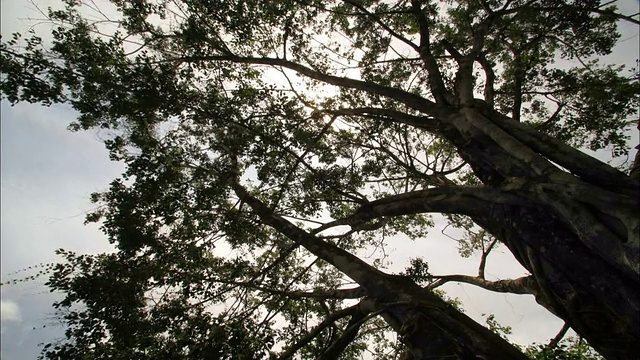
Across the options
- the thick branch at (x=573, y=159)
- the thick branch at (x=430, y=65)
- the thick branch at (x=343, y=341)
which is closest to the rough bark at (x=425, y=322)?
the thick branch at (x=343, y=341)

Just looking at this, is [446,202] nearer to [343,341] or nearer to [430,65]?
[343,341]

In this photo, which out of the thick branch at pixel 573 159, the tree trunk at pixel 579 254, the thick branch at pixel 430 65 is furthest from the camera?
the thick branch at pixel 430 65

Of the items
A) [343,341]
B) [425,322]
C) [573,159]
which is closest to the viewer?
[425,322]

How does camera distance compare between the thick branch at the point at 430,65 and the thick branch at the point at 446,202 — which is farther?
the thick branch at the point at 430,65

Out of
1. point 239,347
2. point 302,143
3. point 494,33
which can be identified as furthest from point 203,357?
point 494,33

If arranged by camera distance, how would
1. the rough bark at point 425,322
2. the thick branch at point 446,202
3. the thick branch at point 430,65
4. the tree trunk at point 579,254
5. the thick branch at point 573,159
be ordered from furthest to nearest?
1. the thick branch at point 430,65
2. the thick branch at point 446,202
3. the thick branch at point 573,159
4. the rough bark at point 425,322
5. the tree trunk at point 579,254

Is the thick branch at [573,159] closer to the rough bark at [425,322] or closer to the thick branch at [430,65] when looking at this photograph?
the thick branch at [430,65]

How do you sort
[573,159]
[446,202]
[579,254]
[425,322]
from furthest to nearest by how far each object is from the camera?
[446,202], [573,159], [425,322], [579,254]

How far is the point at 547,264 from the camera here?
3.76 meters

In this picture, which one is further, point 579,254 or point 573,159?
point 573,159

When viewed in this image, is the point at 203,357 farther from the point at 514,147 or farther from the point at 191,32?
the point at 191,32

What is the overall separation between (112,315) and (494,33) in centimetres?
1024

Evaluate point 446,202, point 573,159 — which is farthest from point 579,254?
point 446,202

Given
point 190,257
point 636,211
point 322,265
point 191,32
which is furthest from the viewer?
point 322,265
